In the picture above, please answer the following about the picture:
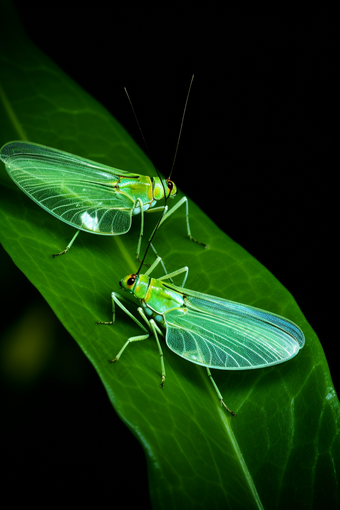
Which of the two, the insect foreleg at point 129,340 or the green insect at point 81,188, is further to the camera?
the green insect at point 81,188

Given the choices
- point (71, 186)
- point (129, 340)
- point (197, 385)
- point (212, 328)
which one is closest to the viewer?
point (129, 340)

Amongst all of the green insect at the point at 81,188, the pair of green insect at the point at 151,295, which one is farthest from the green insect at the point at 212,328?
the green insect at the point at 81,188

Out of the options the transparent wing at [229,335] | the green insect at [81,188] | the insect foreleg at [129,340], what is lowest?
the transparent wing at [229,335]

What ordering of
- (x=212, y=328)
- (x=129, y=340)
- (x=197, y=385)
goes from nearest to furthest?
(x=129, y=340), (x=197, y=385), (x=212, y=328)

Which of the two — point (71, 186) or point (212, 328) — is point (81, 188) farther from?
point (212, 328)

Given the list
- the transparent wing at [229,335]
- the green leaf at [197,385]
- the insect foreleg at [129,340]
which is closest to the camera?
the green leaf at [197,385]

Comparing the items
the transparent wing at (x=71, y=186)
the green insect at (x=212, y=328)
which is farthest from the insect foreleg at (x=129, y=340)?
the transparent wing at (x=71, y=186)

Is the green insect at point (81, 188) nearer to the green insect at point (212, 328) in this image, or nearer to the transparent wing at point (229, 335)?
the green insect at point (212, 328)

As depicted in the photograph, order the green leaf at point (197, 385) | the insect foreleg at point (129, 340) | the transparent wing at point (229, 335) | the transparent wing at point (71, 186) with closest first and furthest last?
the green leaf at point (197, 385), the insect foreleg at point (129, 340), the transparent wing at point (229, 335), the transparent wing at point (71, 186)

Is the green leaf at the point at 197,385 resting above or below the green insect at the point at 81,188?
below

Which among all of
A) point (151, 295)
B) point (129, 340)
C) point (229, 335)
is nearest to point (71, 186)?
point (151, 295)
